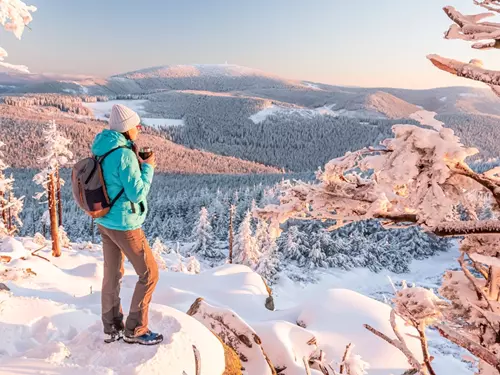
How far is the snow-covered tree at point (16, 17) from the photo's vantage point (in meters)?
3.94

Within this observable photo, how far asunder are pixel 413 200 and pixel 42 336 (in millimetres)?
4427

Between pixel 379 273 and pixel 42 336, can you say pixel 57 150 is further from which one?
pixel 379 273

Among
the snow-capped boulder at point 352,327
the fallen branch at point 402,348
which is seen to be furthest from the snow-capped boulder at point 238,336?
the fallen branch at point 402,348

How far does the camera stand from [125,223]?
350cm

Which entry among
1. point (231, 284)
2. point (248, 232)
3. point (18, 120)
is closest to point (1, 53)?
point (231, 284)

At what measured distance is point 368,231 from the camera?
5169cm

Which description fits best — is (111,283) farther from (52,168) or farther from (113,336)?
(52,168)

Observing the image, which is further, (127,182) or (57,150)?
(57,150)

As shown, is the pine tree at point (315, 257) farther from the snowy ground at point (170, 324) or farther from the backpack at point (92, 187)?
the backpack at point (92, 187)

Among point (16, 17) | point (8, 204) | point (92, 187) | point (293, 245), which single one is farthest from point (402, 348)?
point (293, 245)

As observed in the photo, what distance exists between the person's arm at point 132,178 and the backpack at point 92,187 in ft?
0.51

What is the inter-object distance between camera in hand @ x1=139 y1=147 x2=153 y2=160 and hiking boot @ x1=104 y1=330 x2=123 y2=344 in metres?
2.12

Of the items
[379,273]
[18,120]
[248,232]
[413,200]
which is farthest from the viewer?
[18,120]

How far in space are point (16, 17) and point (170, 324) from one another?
4104 mm
